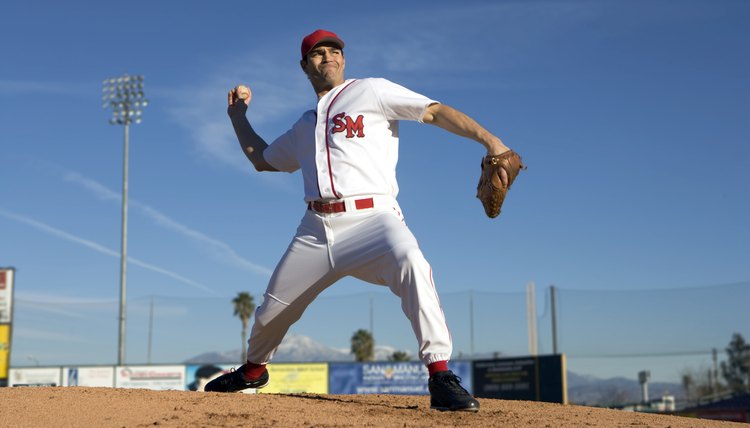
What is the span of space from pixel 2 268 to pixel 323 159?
18.7m

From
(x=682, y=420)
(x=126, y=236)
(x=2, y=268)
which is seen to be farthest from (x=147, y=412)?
(x=126, y=236)

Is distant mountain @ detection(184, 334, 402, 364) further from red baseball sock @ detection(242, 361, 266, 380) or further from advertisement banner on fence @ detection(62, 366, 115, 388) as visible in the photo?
red baseball sock @ detection(242, 361, 266, 380)

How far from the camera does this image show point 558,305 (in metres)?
23.2

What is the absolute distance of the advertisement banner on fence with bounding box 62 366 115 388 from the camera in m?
22.1

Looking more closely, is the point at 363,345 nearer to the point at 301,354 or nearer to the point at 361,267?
the point at 301,354

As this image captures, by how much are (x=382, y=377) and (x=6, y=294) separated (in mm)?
9629

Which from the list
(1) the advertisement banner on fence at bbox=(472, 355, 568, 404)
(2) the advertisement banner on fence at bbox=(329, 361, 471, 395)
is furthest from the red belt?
(2) the advertisement banner on fence at bbox=(329, 361, 471, 395)

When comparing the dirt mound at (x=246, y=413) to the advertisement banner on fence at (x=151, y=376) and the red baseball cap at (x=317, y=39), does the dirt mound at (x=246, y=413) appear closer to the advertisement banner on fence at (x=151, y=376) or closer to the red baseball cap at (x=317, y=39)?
the red baseball cap at (x=317, y=39)

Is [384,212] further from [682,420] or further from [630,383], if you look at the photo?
[630,383]

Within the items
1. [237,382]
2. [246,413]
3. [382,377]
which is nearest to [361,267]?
[246,413]

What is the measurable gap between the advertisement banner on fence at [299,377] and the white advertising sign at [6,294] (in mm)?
6458

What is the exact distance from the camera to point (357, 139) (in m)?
4.18

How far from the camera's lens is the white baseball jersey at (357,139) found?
4098 mm

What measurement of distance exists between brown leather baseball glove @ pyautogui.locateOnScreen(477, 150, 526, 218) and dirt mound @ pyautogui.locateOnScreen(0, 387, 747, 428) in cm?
101
